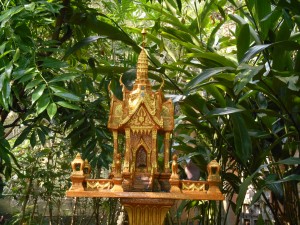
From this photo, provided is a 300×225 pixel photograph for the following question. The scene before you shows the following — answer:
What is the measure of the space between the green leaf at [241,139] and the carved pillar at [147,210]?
33cm

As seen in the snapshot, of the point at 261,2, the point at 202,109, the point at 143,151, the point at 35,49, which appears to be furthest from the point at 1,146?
the point at 261,2

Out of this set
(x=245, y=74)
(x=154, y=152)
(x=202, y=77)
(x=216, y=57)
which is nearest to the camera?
(x=245, y=74)

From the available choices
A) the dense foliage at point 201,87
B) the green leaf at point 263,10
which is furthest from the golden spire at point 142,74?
the green leaf at point 263,10

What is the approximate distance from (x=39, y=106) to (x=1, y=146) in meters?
0.22

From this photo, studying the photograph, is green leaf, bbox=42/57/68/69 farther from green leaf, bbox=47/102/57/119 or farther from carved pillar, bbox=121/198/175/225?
carved pillar, bbox=121/198/175/225

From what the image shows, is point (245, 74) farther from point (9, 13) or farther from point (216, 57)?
point (9, 13)

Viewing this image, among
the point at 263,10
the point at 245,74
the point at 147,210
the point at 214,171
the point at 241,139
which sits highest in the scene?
the point at 263,10

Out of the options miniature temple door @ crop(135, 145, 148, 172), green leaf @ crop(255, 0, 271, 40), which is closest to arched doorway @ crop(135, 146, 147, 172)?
miniature temple door @ crop(135, 145, 148, 172)

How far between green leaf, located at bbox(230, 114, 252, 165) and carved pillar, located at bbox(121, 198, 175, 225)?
325mm

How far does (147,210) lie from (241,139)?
433 mm

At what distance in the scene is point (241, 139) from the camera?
1.78 m

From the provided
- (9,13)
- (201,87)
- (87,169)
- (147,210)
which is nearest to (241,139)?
(201,87)

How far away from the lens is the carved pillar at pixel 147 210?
1.65 m

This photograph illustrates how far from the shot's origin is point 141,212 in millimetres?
1671
